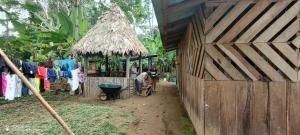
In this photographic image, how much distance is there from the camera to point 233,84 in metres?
5.20

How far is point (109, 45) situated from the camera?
46.8ft

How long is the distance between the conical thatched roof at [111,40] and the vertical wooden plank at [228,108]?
9.18 m

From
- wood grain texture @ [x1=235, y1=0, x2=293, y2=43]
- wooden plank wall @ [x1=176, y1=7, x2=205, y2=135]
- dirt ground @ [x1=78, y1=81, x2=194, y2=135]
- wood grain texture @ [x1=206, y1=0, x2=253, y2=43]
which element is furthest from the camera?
dirt ground @ [x1=78, y1=81, x2=194, y2=135]

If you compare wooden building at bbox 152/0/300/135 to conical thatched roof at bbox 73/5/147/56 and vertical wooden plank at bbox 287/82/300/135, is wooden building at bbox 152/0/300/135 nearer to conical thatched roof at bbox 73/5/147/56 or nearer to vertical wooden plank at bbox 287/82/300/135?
vertical wooden plank at bbox 287/82/300/135

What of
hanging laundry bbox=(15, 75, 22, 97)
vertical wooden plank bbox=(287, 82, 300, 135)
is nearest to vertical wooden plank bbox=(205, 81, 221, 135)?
vertical wooden plank bbox=(287, 82, 300, 135)

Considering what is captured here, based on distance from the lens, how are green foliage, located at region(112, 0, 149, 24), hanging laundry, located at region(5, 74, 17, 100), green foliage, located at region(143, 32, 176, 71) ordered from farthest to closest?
green foliage, located at region(112, 0, 149, 24)
green foliage, located at region(143, 32, 176, 71)
hanging laundry, located at region(5, 74, 17, 100)

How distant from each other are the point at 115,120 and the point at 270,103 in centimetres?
522

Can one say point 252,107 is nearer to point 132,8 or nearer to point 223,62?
point 223,62

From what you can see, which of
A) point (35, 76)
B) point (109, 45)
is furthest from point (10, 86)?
point (109, 45)

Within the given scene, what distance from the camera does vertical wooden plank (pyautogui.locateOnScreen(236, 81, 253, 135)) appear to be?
5.17 metres

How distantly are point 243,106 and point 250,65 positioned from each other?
672mm

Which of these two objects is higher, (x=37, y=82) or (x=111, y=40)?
(x=111, y=40)

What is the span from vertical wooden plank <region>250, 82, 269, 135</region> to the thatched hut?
30.9 feet

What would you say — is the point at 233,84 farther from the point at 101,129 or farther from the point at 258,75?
the point at 101,129
